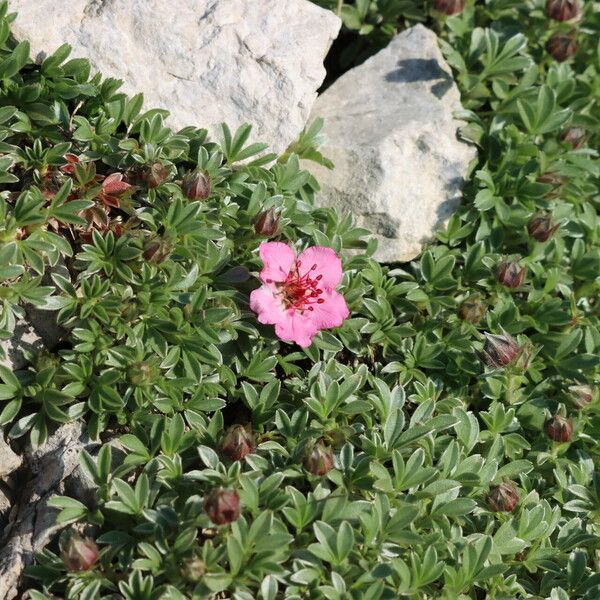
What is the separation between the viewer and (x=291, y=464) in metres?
3.60

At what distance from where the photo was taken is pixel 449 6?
5.07 meters

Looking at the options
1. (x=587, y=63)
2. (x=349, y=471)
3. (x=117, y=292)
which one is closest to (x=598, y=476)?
(x=349, y=471)

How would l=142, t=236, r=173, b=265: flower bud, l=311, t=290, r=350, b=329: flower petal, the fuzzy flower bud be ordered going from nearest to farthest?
the fuzzy flower bud, l=142, t=236, r=173, b=265: flower bud, l=311, t=290, r=350, b=329: flower petal

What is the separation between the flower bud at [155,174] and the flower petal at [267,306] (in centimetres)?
66

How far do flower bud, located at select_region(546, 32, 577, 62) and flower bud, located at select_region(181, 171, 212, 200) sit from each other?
232 cm

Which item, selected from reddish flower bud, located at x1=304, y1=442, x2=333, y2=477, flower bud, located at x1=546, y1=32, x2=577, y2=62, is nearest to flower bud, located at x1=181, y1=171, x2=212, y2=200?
reddish flower bud, located at x1=304, y1=442, x2=333, y2=477

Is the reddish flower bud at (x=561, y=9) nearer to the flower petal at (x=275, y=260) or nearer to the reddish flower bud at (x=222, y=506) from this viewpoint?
the flower petal at (x=275, y=260)

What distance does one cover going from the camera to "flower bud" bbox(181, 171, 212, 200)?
157 inches

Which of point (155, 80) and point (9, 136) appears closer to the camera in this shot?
point (9, 136)

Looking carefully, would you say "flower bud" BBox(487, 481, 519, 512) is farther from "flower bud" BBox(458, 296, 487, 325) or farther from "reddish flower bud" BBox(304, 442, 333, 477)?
"flower bud" BBox(458, 296, 487, 325)

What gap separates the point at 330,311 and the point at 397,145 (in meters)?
1.16

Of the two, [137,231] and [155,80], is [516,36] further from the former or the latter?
[137,231]

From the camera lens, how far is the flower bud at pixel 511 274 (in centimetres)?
435

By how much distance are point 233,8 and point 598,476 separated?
2.75m
